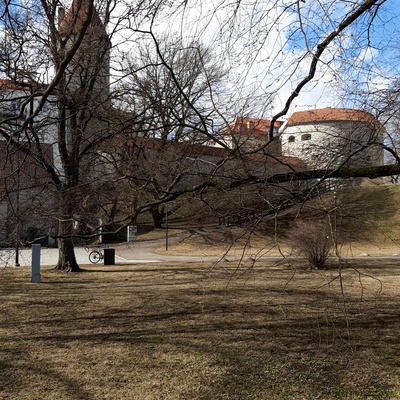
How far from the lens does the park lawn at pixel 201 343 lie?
454cm

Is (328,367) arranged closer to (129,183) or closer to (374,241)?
(129,183)

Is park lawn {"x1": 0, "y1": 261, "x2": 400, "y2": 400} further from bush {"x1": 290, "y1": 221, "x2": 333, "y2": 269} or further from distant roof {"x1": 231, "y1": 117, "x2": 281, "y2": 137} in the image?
bush {"x1": 290, "y1": 221, "x2": 333, "y2": 269}

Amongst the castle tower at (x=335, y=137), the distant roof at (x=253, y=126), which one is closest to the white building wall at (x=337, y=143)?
the castle tower at (x=335, y=137)

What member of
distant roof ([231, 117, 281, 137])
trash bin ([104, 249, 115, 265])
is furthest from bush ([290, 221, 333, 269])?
distant roof ([231, 117, 281, 137])

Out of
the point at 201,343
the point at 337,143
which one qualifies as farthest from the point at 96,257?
the point at 337,143

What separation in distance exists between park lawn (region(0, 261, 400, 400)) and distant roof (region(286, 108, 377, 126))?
1597mm

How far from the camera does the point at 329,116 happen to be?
4984mm

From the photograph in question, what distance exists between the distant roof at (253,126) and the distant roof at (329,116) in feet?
0.84

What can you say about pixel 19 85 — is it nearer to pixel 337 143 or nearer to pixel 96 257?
pixel 337 143

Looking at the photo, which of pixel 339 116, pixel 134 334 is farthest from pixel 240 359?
pixel 339 116

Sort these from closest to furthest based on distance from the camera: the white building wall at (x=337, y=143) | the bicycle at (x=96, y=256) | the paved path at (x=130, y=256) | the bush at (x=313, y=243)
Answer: the white building wall at (x=337, y=143) < the bush at (x=313, y=243) < the bicycle at (x=96, y=256) < the paved path at (x=130, y=256)

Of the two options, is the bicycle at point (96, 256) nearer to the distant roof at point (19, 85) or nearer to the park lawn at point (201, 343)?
the park lawn at point (201, 343)

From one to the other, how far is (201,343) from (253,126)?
116 inches

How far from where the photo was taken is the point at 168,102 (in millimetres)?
5988
